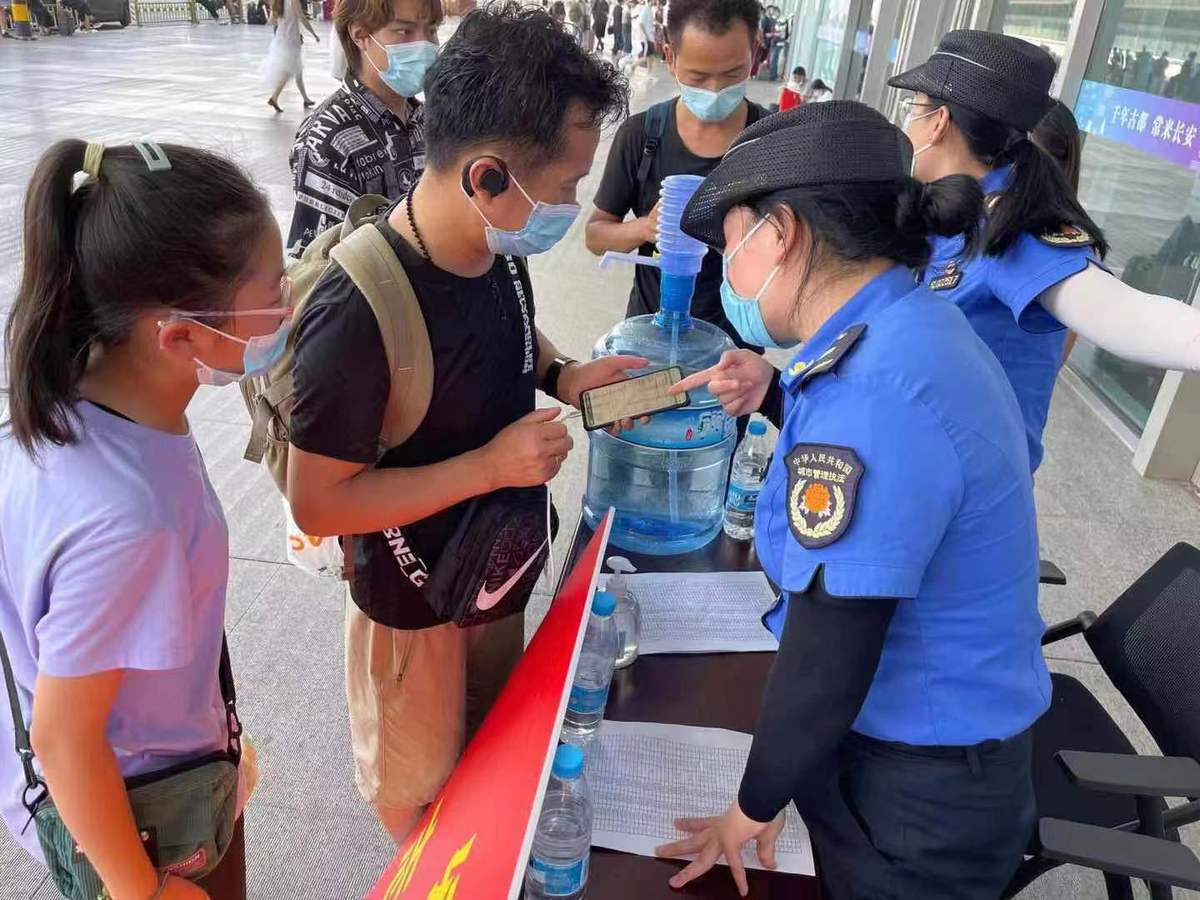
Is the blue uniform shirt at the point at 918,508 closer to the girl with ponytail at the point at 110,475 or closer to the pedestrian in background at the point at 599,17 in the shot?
the girl with ponytail at the point at 110,475

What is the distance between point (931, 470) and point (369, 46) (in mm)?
1905

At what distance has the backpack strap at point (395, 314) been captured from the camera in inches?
45.7

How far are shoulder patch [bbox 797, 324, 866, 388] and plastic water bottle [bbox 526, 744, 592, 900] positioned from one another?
0.52 metres

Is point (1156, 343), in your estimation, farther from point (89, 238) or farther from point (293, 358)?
point (89, 238)

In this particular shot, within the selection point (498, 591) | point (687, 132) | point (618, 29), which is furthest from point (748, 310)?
point (618, 29)

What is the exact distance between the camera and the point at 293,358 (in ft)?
3.90

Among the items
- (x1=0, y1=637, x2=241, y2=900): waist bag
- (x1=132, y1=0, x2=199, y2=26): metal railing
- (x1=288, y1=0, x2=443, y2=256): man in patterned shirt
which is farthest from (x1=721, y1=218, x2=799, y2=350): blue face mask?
(x1=132, y1=0, x2=199, y2=26): metal railing

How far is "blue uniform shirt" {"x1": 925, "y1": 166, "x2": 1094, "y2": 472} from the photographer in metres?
1.58

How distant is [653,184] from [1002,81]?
101 cm

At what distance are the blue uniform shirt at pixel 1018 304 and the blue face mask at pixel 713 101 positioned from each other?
847mm

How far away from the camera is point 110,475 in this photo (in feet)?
2.90

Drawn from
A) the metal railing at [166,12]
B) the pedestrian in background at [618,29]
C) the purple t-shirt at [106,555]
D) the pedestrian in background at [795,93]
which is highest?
the purple t-shirt at [106,555]

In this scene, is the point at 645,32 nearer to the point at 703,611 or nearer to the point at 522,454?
the point at 703,611

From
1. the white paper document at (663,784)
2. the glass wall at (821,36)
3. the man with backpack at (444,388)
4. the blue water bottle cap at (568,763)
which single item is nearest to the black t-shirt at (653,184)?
the man with backpack at (444,388)
